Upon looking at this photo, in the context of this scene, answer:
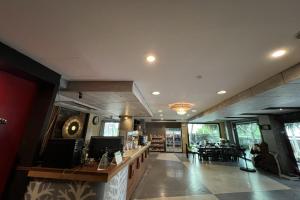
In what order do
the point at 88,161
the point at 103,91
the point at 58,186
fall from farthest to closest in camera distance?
the point at 103,91 < the point at 88,161 < the point at 58,186

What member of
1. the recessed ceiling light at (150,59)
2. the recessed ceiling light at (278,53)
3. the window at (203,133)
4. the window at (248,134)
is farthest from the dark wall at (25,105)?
the window at (203,133)

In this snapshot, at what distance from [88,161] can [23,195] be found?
945 mm

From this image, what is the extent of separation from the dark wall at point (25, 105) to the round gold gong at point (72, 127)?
4.13 ft

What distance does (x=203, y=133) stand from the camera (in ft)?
36.3

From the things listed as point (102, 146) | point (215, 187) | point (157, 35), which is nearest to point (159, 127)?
point (215, 187)

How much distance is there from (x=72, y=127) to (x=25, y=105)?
1.70m

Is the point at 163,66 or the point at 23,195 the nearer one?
the point at 23,195

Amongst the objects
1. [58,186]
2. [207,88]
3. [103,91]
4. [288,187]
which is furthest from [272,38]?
[288,187]

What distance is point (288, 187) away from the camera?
3.91 metres

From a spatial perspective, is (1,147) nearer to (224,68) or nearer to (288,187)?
(224,68)

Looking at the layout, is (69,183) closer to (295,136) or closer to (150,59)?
(150,59)

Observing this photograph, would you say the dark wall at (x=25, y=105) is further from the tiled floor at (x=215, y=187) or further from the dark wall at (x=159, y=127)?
the dark wall at (x=159, y=127)

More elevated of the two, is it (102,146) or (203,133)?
(203,133)

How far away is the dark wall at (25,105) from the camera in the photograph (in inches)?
75.0
